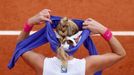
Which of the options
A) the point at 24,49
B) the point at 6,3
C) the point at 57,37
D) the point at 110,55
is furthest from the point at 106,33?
the point at 6,3

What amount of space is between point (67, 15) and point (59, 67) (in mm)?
1420

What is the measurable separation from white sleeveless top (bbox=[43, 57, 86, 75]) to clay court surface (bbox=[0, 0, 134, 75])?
4.34ft

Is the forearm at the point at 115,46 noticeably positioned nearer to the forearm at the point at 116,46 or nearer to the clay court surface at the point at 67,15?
the forearm at the point at 116,46

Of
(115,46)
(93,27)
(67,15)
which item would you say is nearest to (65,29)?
(93,27)

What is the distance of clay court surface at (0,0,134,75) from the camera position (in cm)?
404

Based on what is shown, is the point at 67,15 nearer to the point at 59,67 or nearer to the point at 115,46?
the point at 115,46

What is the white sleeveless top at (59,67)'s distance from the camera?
2674 mm

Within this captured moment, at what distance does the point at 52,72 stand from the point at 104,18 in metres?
1.53

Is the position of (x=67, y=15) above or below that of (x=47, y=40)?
below

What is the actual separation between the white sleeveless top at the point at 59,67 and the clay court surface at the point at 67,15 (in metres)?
1.32

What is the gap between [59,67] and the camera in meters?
2.68

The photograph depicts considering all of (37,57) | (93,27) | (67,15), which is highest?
(93,27)

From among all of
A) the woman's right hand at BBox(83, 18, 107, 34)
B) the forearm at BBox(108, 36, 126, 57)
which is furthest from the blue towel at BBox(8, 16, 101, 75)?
the forearm at BBox(108, 36, 126, 57)

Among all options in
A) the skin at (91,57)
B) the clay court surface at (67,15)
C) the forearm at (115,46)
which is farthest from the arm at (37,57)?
the clay court surface at (67,15)
